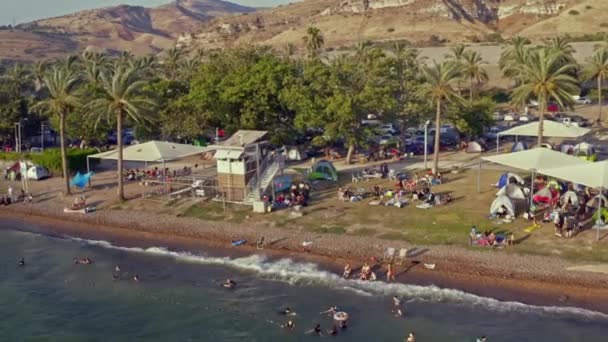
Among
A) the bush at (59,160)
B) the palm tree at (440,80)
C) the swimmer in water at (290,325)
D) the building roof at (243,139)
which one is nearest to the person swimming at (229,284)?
the swimmer in water at (290,325)

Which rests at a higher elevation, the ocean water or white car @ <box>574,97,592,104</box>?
white car @ <box>574,97,592,104</box>

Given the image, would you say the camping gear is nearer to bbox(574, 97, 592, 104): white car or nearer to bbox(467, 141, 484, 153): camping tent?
bbox(467, 141, 484, 153): camping tent

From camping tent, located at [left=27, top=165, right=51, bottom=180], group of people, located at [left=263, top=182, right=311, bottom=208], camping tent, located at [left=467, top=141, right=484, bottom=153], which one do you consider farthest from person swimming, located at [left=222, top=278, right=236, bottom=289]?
camping tent, located at [left=467, top=141, right=484, bottom=153]

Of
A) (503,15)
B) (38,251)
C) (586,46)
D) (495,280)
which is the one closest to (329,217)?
(495,280)

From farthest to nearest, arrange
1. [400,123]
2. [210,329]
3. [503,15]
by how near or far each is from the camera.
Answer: [503,15] < [400,123] < [210,329]

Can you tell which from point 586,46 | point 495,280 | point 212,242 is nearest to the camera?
point 495,280

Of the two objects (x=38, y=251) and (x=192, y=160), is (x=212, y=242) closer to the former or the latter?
(x=38, y=251)

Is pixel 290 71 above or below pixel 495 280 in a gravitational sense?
above

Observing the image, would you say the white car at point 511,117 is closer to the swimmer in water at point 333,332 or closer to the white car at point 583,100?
the white car at point 583,100
